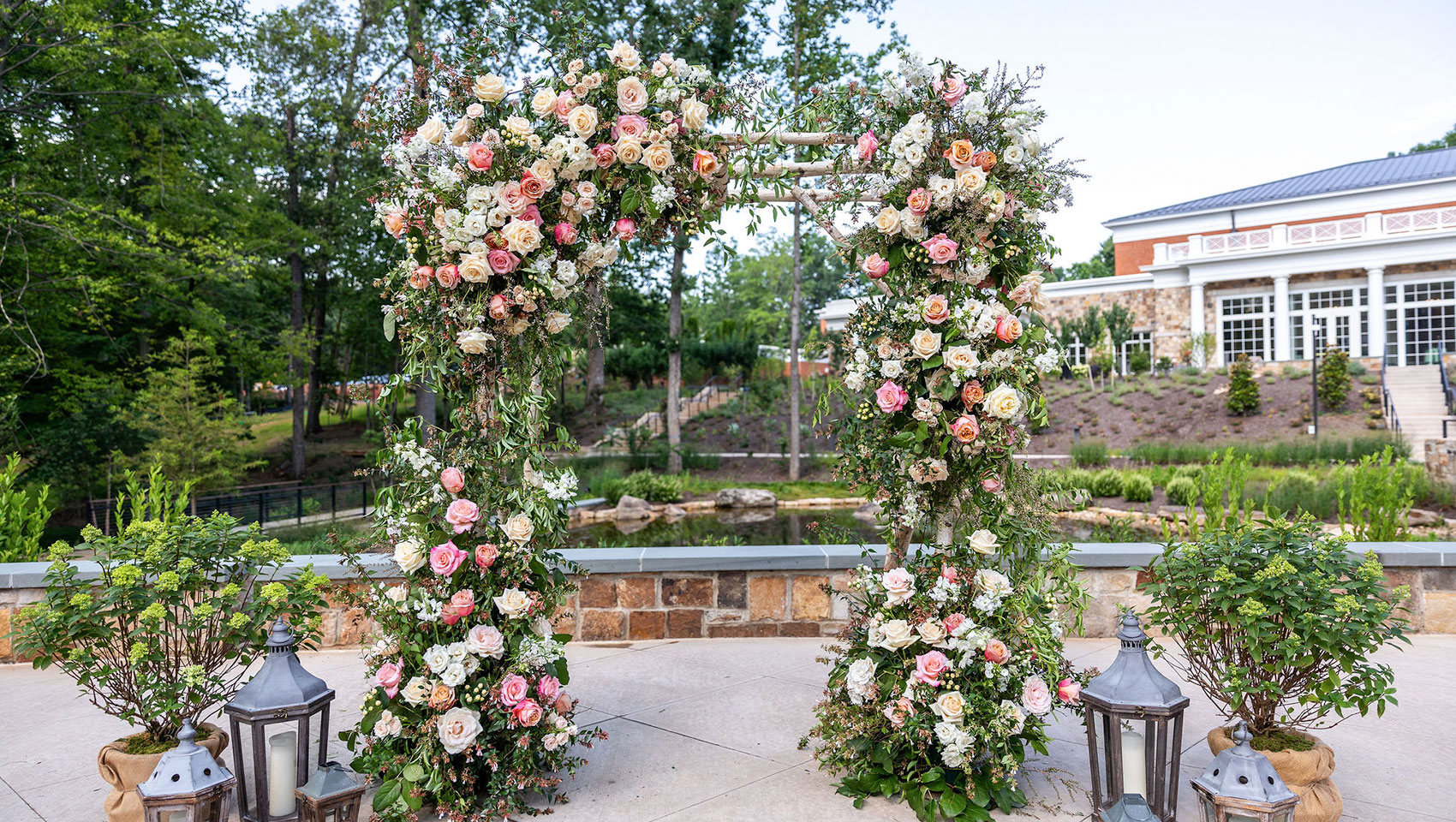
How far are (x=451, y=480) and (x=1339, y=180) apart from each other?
3852 centimetres

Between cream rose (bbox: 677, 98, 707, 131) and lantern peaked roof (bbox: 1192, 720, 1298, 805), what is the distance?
2829mm

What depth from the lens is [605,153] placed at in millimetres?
3176

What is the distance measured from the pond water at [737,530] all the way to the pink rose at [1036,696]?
18.5ft

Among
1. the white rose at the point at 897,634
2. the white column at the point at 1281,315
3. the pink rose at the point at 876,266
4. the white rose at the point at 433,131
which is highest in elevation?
the white column at the point at 1281,315

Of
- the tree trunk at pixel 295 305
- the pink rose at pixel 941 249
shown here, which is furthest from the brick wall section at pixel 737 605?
the tree trunk at pixel 295 305

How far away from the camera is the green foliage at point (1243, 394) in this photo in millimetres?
19516

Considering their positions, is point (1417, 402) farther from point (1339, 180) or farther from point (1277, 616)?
point (1277, 616)

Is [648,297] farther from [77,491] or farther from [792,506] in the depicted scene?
[77,491]

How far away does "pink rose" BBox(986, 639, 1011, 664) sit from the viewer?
3129 millimetres

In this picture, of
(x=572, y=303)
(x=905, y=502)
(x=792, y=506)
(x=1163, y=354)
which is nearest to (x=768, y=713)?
(x=905, y=502)

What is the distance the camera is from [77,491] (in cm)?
1223

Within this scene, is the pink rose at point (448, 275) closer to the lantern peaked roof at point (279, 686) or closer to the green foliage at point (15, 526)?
the lantern peaked roof at point (279, 686)

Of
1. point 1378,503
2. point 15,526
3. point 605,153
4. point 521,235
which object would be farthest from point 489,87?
point 1378,503

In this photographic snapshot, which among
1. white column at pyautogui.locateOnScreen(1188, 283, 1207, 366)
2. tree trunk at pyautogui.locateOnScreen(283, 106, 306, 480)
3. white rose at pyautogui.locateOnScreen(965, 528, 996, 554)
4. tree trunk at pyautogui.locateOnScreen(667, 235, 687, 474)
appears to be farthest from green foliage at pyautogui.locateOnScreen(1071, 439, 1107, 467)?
→ tree trunk at pyautogui.locateOnScreen(283, 106, 306, 480)
